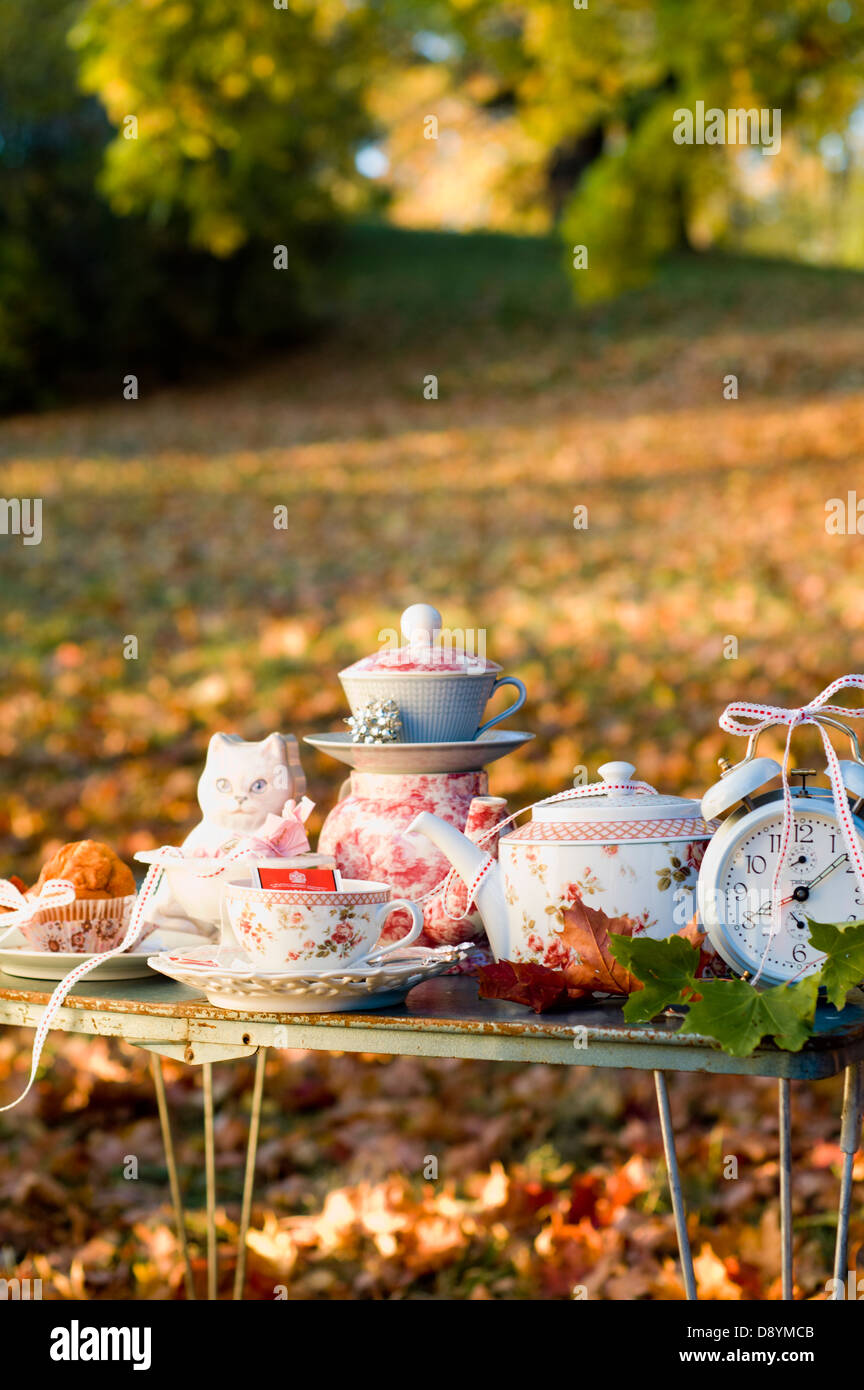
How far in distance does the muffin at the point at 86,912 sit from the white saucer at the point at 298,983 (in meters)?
0.19

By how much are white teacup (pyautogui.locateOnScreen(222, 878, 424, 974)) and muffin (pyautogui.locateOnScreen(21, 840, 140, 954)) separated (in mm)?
274

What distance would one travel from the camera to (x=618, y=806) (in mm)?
1623

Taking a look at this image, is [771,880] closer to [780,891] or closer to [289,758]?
[780,891]

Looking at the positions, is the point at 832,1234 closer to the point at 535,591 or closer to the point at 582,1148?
the point at 582,1148

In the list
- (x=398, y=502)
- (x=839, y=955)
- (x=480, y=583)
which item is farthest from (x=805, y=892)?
(x=398, y=502)

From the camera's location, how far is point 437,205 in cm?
3091

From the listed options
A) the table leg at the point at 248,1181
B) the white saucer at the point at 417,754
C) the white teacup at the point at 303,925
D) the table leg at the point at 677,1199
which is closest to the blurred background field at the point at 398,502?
the table leg at the point at 248,1181

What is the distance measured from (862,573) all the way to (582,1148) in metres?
5.64

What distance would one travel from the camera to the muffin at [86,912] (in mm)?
1816

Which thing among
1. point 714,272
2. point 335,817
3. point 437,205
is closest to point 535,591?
point 335,817

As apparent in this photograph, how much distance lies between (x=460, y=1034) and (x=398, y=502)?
1044 cm

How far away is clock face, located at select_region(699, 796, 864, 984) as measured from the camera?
156 centimetres

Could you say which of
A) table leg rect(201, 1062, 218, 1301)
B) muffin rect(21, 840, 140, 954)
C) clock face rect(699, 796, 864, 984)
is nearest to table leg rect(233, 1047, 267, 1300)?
table leg rect(201, 1062, 218, 1301)

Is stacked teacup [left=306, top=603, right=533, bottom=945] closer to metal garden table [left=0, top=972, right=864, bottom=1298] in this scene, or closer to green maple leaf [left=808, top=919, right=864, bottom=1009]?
metal garden table [left=0, top=972, right=864, bottom=1298]
